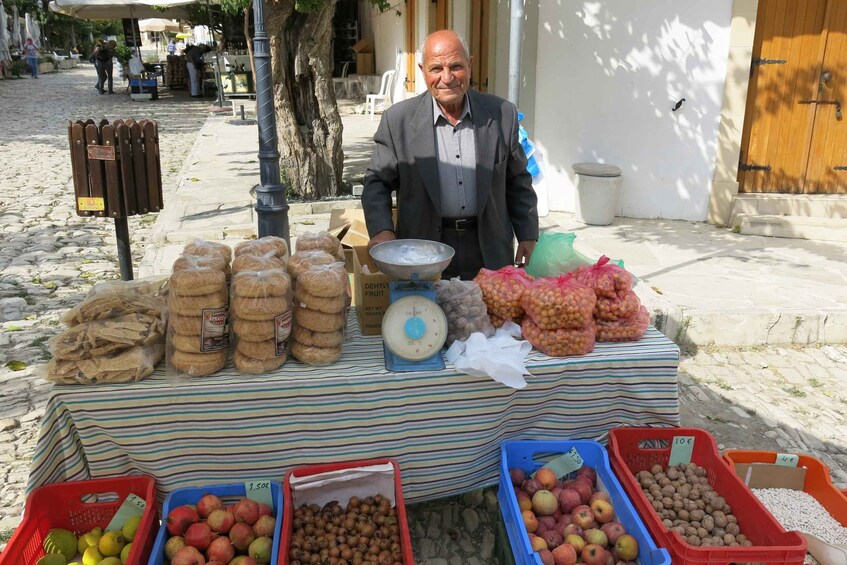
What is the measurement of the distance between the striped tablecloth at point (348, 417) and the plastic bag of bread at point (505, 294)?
244 millimetres

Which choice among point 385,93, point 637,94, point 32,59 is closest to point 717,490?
point 637,94

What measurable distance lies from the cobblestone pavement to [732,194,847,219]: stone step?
22.9 ft

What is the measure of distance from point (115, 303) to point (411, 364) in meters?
1.17

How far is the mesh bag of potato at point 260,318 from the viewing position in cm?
228

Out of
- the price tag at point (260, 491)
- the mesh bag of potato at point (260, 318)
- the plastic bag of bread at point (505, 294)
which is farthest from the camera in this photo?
the plastic bag of bread at point (505, 294)

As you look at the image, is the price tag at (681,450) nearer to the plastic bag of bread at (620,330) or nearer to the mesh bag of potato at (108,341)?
the plastic bag of bread at (620,330)

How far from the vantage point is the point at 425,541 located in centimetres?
296

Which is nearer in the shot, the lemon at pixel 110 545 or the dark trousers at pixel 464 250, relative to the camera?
the lemon at pixel 110 545

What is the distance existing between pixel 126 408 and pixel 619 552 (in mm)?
1913

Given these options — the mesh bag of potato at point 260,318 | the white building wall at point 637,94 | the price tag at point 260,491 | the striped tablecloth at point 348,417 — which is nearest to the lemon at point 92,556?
the striped tablecloth at point 348,417

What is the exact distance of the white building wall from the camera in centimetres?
704

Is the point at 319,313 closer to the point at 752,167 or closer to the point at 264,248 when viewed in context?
the point at 264,248

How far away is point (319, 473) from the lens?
2502 millimetres

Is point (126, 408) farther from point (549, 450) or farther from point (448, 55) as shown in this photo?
point (448, 55)
